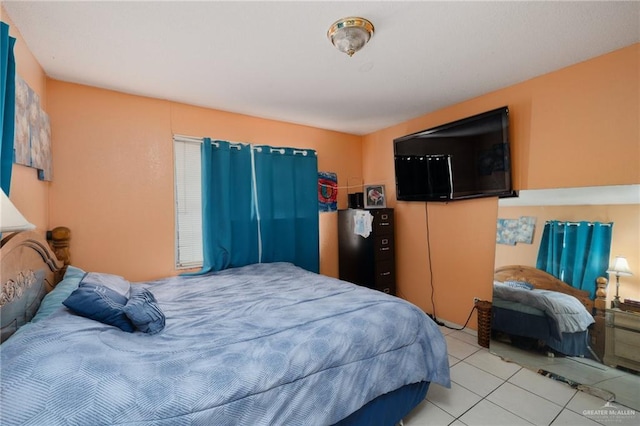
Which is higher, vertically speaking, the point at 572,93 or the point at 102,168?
the point at 572,93

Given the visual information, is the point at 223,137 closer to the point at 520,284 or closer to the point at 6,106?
the point at 6,106

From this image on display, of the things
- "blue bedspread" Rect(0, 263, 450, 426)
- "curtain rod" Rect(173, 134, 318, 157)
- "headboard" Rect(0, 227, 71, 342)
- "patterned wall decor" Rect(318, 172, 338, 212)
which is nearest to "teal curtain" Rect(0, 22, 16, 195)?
"headboard" Rect(0, 227, 71, 342)

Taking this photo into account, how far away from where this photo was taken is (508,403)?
190 centimetres

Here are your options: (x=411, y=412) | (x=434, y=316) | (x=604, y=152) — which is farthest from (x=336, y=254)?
(x=604, y=152)

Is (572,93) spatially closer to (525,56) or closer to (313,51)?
(525,56)

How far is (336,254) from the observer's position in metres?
3.93

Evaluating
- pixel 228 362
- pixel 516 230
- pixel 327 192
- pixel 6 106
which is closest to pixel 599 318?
pixel 516 230

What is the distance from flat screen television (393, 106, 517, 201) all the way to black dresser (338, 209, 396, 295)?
1.48ft

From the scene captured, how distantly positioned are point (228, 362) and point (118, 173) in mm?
2243

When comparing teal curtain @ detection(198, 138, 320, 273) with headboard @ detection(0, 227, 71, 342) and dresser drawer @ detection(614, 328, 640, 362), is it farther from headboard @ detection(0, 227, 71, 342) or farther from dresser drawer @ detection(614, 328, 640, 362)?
dresser drawer @ detection(614, 328, 640, 362)

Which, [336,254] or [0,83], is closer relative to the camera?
[0,83]

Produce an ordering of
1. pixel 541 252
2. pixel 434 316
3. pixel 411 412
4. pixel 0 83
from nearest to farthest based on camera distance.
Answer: pixel 0 83, pixel 411 412, pixel 541 252, pixel 434 316

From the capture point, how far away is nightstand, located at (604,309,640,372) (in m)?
1.89

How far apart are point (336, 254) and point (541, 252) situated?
229 cm
